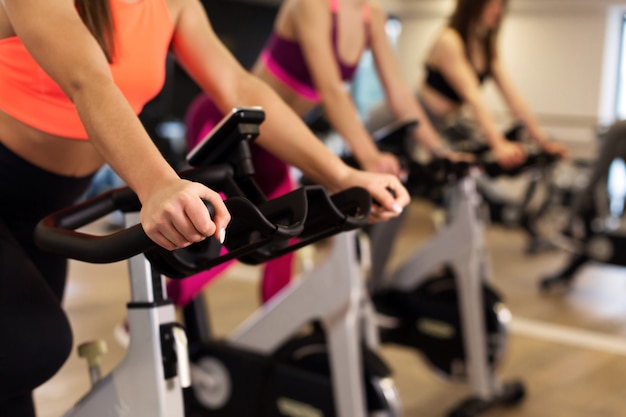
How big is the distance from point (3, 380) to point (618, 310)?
3.67 metres

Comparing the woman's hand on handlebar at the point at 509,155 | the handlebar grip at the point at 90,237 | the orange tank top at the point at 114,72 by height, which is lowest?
the woman's hand on handlebar at the point at 509,155

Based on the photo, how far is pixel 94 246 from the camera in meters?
0.96

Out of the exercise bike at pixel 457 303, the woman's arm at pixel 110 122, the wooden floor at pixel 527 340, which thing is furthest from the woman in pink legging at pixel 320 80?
the woman's arm at pixel 110 122

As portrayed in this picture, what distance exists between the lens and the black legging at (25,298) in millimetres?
1081

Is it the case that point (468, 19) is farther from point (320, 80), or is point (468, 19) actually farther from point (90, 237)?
point (90, 237)

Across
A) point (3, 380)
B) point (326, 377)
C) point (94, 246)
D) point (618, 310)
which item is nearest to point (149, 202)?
point (94, 246)

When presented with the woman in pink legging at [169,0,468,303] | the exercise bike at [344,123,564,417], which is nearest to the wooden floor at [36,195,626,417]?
the exercise bike at [344,123,564,417]

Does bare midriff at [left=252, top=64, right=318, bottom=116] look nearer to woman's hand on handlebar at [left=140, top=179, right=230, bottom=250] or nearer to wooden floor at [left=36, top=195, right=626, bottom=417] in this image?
wooden floor at [left=36, top=195, right=626, bottom=417]

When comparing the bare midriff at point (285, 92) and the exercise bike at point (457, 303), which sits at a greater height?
the bare midriff at point (285, 92)

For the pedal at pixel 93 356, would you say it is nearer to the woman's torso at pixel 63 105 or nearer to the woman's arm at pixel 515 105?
the woman's torso at pixel 63 105

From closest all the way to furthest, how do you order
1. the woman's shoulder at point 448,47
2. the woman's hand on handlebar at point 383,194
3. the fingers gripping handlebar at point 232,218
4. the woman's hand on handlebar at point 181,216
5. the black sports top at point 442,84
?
the woman's hand on handlebar at point 181,216
the fingers gripping handlebar at point 232,218
the woman's hand on handlebar at point 383,194
the woman's shoulder at point 448,47
the black sports top at point 442,84

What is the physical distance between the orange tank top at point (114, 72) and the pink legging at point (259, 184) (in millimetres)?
873

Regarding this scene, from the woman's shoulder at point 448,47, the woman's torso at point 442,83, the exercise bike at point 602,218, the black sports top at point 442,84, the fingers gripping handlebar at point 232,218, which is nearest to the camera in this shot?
the fingers gripping handlebar at point 232,218

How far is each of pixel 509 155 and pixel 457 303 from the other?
592 mm
